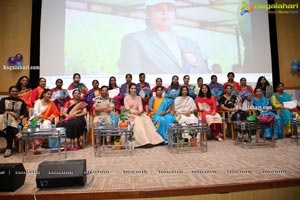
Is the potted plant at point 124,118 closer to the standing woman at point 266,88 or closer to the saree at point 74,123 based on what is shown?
the saree at point 74,123

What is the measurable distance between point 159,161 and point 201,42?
11.3 ft

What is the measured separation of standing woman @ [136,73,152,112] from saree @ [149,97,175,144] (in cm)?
25

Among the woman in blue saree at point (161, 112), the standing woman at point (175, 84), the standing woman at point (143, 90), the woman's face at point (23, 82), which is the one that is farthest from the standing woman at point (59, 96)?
the standing woman at point (175, 84)

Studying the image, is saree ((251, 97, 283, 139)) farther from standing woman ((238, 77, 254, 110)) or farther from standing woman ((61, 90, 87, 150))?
standing woman ((61, 90, 87, 150))

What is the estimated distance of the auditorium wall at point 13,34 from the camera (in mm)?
5008

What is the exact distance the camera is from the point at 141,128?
11.2 feet

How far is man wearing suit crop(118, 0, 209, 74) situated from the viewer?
4.72 meters

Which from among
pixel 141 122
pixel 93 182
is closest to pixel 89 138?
pixel 141 122

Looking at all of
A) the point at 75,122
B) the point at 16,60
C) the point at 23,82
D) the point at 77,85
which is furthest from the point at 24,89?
the point at 16,60

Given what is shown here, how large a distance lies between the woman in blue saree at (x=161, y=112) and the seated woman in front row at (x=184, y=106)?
12 cm

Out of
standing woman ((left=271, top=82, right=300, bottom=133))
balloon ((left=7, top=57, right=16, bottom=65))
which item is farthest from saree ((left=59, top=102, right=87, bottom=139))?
standing woman ((left=271, top=82, right=300, bottom=133))

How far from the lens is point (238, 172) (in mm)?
1952

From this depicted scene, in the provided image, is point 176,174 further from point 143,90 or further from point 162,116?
point 143,90

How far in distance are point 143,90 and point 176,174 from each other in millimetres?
2506
